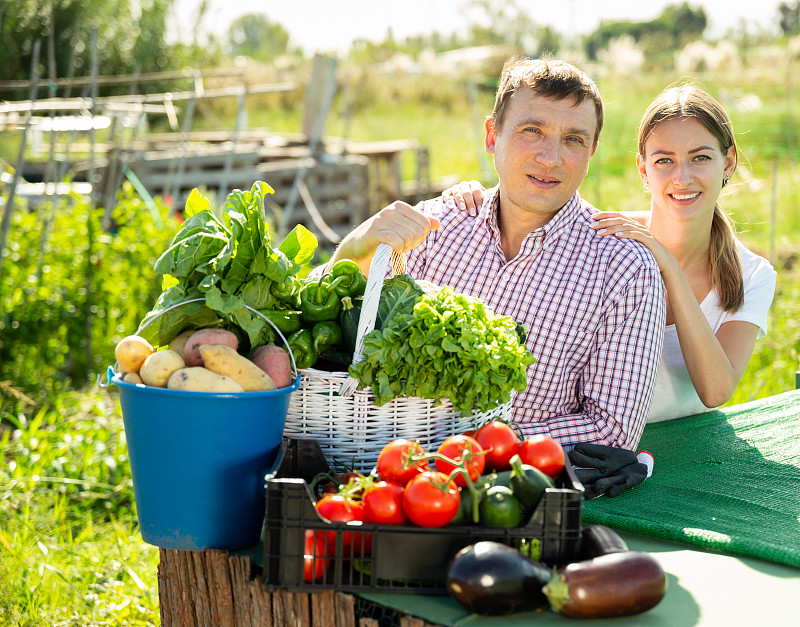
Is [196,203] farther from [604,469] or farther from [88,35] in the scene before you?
[88,35]

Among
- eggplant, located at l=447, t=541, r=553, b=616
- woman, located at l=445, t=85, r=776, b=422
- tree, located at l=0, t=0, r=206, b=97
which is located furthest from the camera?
tree, located at l=0, t=0, r=206, b=97

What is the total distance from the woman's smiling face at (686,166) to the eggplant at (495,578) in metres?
2.02

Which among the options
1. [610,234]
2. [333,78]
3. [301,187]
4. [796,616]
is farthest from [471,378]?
[333,78]

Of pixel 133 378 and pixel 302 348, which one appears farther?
pixel 302 348

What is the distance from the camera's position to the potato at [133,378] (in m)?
1.88

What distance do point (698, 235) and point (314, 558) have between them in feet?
7.61

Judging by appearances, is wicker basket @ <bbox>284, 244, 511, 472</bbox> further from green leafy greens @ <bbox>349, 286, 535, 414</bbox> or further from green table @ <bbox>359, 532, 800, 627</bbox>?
green table @ <bbox>359, 532, 800, 627</bbox>

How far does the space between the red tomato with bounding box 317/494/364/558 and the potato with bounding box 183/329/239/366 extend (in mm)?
437

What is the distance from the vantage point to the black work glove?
97.3 inches

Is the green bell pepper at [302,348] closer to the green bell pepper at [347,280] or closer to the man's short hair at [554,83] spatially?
the green bell pepper at [347,280]

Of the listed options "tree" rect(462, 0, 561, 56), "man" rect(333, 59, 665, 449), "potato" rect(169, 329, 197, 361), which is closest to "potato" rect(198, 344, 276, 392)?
"potato" rect(169, 329, 197, 361)

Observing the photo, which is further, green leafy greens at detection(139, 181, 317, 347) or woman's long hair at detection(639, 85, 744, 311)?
woman's long hair at detection(639, 85, 744, 311)

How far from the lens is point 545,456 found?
73.9 inches

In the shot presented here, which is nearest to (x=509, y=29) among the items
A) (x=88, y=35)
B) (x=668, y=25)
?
(x=668, y=25)
